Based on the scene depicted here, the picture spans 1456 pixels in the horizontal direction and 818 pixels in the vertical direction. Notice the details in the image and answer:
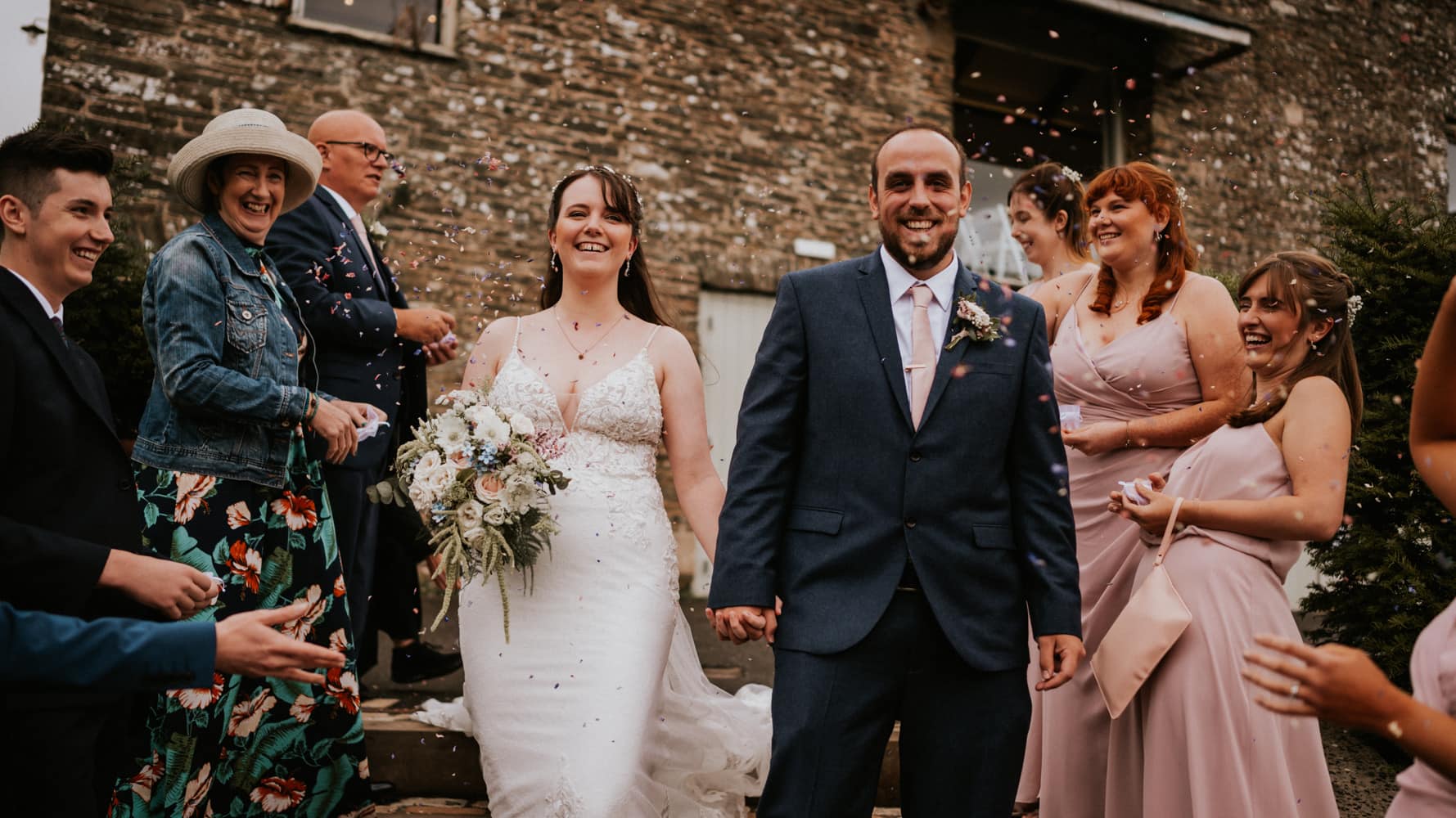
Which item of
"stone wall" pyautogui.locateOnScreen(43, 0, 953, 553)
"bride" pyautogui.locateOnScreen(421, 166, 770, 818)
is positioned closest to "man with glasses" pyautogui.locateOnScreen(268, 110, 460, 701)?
"bride" pyautogui.locateOnScreen(421, 166, 770, 818)

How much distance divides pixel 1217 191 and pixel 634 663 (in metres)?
10.6

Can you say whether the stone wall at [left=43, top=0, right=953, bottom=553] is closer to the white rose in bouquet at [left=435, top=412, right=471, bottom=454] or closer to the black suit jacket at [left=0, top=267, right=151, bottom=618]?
the white rose in bouquet at [left=435, top=412, right=471, bottom=454]

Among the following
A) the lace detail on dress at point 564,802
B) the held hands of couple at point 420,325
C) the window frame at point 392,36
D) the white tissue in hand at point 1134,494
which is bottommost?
the lace detail on dress at point 564,802

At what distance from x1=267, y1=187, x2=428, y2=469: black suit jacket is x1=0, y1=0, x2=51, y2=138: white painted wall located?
14.3ft

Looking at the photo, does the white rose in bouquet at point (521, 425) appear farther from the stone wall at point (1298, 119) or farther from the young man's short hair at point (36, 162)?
the stone wall at point (1298, 119)

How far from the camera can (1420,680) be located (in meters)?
1.85

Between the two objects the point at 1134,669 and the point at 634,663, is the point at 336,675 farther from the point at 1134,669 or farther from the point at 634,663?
the point at 1134,669

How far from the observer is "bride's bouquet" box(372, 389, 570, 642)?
3320 millimetres

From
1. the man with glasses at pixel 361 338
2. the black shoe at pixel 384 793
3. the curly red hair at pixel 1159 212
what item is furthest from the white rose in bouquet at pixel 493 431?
the curly red hair at pixel 1159 212

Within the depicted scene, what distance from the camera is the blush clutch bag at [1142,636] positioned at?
10.0 ft

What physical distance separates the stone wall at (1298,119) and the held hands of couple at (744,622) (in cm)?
1031

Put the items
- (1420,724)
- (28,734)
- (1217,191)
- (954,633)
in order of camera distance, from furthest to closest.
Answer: (1217,191) → (954,633) → (28,734) → (1420,724)

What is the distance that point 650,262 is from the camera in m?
9.57

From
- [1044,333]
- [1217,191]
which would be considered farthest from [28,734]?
[1217,191]
